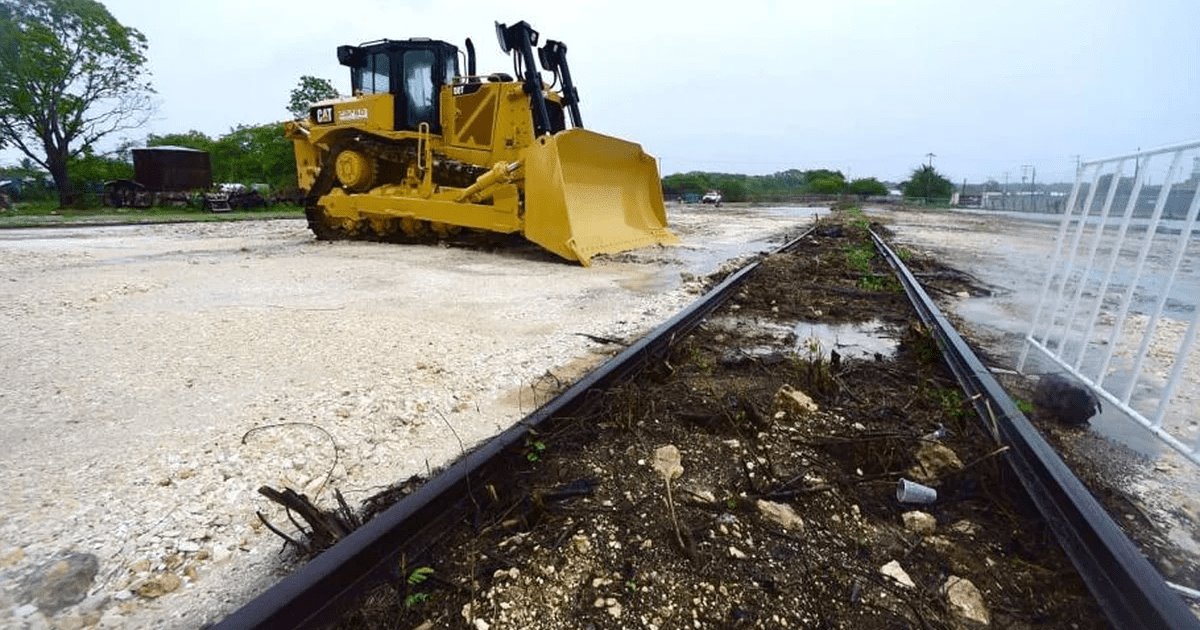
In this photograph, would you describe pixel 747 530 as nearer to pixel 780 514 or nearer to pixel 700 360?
pixel 780 514

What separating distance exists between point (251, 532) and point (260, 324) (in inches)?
97.2

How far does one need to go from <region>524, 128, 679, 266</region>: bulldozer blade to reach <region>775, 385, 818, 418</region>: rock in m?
4.37

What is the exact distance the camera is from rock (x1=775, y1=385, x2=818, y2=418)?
2377mm

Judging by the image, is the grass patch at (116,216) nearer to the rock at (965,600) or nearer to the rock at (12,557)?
the rock at (12,557)

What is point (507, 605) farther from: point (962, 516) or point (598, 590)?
point (962, 516)

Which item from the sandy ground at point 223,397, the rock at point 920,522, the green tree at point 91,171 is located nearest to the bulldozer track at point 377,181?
the sandy ground at point 223,397

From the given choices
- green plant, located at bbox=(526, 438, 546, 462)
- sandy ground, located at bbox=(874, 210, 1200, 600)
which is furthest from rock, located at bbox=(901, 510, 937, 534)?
green plant, located at bbox=(526, 438, 546, 462)

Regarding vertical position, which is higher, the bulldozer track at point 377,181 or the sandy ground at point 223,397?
the bulldozer track at point 377,181

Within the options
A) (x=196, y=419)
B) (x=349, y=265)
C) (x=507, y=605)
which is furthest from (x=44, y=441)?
(x=349, y=265)

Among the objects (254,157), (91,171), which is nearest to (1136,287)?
(91,171)

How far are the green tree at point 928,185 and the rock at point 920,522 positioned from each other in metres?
58.5

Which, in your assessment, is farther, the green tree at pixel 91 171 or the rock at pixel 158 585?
the green tree at pixel 91 171

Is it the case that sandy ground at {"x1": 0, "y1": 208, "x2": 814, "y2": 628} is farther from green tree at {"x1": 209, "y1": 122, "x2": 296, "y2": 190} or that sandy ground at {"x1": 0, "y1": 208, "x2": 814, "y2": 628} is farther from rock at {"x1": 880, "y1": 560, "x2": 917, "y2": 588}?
green tree at {"x1": 209, "y1": 122, "x2": 296, "y2": 190}

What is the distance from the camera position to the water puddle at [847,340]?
338cm
